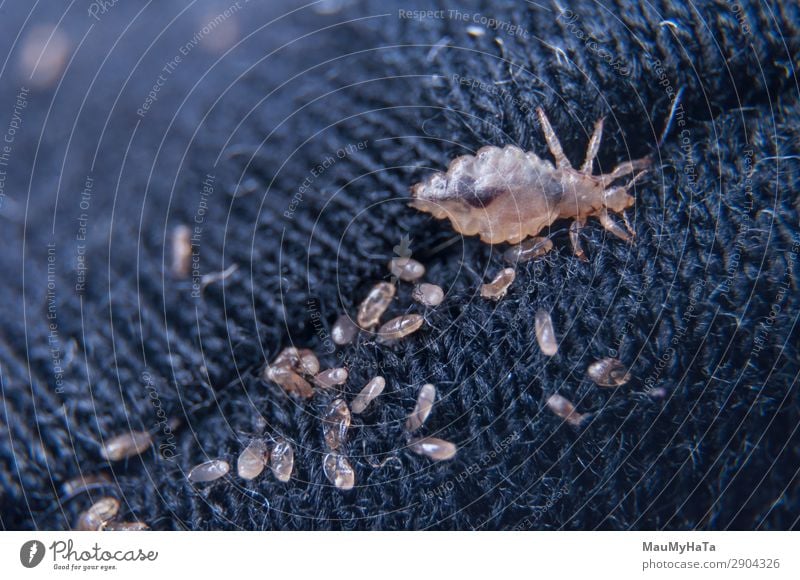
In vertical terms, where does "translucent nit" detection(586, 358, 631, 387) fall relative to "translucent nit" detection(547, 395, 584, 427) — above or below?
above

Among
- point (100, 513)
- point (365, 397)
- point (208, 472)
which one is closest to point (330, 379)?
point (365, 397)

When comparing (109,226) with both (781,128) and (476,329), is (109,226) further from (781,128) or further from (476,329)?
(781,128)

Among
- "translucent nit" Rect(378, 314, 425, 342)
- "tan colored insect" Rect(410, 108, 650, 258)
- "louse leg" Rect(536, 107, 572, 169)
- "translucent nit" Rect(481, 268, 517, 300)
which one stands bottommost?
"translucent nit" Rect(378, 314, 425, 342)

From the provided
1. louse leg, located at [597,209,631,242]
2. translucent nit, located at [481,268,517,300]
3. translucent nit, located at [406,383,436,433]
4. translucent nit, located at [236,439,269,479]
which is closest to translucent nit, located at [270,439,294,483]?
translucent nit, located at [236,439,269,479]

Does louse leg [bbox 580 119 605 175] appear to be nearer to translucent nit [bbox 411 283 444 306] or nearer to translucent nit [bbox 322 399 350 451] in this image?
translucent nit [bbox 411 283 444 306]

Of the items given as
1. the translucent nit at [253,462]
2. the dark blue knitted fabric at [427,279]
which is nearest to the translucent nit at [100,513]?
the dark blue knitted fabric at [427,279]

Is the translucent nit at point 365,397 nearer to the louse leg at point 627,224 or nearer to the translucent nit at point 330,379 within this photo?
the translucent nit at point 330,379
